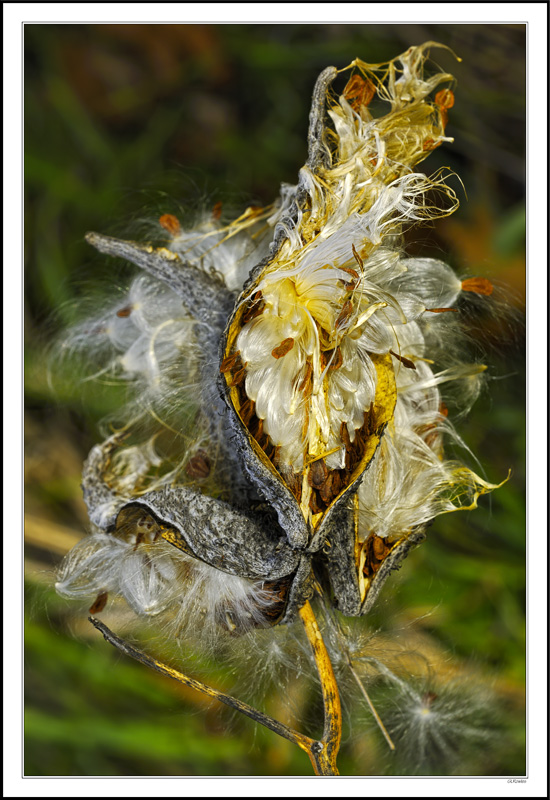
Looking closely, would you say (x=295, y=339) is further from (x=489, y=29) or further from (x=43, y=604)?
(x=489, y=29)

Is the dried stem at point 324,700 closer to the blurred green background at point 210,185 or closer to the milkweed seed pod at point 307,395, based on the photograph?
the milkweed seed pod at point 307,395

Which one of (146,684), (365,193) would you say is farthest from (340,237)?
(146,684)

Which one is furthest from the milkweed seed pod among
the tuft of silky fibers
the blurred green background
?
the blurred green background

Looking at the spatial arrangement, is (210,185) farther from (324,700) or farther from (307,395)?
(324,700)

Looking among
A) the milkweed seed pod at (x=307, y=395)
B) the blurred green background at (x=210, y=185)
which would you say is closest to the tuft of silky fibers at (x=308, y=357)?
the milkweed seed pod at (x=307, y=395)

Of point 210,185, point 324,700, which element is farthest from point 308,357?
point 210,185
